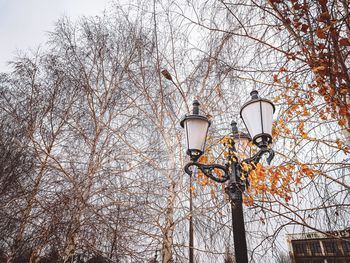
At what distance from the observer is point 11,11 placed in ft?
60.7

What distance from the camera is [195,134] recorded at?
100 inches

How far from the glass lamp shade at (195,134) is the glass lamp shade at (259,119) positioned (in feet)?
1.53

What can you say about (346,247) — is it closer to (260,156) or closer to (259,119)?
(260,156)

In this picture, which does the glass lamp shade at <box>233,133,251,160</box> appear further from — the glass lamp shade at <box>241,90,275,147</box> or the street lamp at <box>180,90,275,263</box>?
the glass lamp shade at <box>241,90,275,147</box>

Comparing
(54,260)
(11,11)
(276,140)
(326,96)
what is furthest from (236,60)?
(11,11)

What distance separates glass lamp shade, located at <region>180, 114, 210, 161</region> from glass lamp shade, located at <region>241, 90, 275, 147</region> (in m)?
0.47

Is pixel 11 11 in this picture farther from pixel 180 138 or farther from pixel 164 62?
pixel 180 138

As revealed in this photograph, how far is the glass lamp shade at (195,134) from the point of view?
250 centimetres

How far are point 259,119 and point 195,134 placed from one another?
0.67m

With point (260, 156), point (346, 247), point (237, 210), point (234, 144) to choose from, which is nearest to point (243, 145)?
point (234, 144)

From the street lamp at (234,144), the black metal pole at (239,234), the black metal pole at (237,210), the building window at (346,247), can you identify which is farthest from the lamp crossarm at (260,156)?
the building window at (346,247)

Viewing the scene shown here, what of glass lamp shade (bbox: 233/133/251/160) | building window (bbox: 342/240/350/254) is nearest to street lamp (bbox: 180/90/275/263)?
glass lamp shade (bbox: 233/133/251/160)

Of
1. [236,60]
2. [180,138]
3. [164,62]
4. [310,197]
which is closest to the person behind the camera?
[310,197]

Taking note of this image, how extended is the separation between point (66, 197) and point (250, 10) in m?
4.33
